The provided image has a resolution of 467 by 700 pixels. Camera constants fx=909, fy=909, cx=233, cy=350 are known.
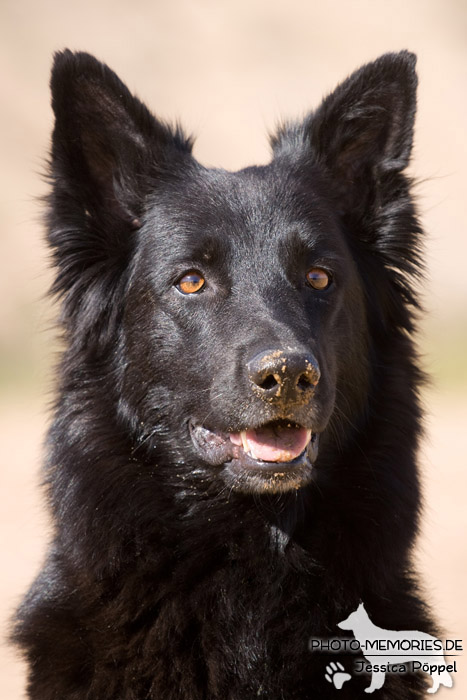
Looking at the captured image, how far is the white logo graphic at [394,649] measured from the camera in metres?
3.94

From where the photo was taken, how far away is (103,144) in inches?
175

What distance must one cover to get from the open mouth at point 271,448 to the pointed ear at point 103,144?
127 centimetres

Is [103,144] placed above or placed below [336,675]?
above

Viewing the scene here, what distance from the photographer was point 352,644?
3.95 meters

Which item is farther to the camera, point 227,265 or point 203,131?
point 203,131

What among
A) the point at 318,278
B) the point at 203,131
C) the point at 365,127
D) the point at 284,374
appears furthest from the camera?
the point at 203,131

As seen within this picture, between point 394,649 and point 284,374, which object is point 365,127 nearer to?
point 284,374

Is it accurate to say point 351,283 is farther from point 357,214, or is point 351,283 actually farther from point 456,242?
point 456,242

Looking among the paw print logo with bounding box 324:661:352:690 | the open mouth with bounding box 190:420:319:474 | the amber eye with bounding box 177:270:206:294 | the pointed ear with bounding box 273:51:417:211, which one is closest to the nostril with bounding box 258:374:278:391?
the open mouth with bounding box 190:420:319:474

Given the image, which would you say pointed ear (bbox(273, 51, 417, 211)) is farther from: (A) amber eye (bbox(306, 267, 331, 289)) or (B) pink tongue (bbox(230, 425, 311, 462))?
(B) pink tongue (bbox(230, 425, 311, 462))

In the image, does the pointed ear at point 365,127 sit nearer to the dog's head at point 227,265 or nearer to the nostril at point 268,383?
the dog's head at point 227,265

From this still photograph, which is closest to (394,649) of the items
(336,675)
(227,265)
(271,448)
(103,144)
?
(336,675)

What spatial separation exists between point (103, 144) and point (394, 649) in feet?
8.94

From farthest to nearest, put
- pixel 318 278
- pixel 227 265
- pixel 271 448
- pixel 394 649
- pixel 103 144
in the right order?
pixel 103 144, pixel 318 278, pixel 227 265, pixel 394 649, pixel 271 448
